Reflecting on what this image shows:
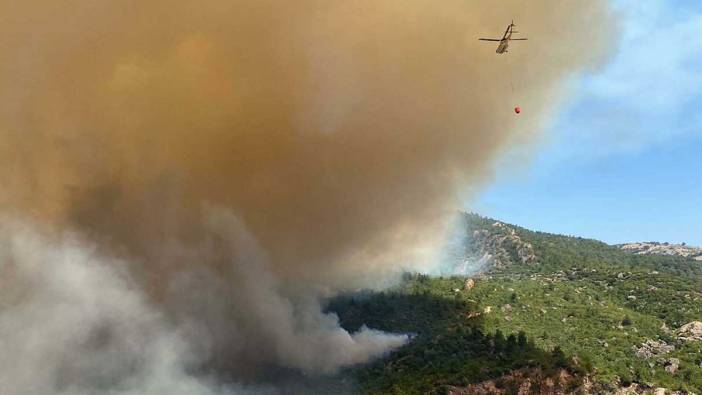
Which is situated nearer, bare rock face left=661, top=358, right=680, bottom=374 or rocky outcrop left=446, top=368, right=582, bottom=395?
rocky outcrop left=446, top=368, right=582, bottom=395

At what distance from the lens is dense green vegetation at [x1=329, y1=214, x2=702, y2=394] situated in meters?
67.6

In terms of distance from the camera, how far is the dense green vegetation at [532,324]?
6756cm

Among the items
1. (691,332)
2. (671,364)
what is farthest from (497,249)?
(671,364)

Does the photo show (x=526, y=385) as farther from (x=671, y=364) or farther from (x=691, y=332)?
(x=691, y=332)

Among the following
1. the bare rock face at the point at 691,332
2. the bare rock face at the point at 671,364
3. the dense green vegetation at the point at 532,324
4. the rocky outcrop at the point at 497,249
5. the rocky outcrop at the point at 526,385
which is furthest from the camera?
the rocky outcrop at the point at 497,249

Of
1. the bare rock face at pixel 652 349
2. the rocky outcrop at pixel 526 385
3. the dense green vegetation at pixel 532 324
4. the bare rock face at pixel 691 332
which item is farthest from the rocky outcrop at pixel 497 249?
the rocky outcrop at pixel 526 385

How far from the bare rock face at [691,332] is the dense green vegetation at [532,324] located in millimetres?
1298

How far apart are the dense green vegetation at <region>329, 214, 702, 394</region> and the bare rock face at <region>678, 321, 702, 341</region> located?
130 cm

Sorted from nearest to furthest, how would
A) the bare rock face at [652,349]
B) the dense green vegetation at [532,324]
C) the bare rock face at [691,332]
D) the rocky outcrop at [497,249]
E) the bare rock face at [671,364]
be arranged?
the dense green vegetation at [532,324] → the bare rock face at [671,364] → the bare rock face at [652,349] → the bare rock face at [691,332] → the rocky outcrop at [497,249]

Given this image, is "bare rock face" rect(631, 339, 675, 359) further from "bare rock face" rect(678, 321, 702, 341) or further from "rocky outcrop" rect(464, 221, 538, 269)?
"rocky outcrop" rect(464, 221, 538, 269)

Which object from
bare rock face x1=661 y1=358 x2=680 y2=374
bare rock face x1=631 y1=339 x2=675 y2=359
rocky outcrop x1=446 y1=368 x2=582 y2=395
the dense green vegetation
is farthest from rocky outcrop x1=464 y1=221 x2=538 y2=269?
rocky outcrop x1=446 y1=368 x2=582 y2=395

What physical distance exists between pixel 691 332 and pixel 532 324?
66.5 feet

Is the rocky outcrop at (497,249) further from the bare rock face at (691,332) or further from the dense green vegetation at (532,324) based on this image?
the bare rock face at (691,332)

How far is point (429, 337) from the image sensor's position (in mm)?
81938
